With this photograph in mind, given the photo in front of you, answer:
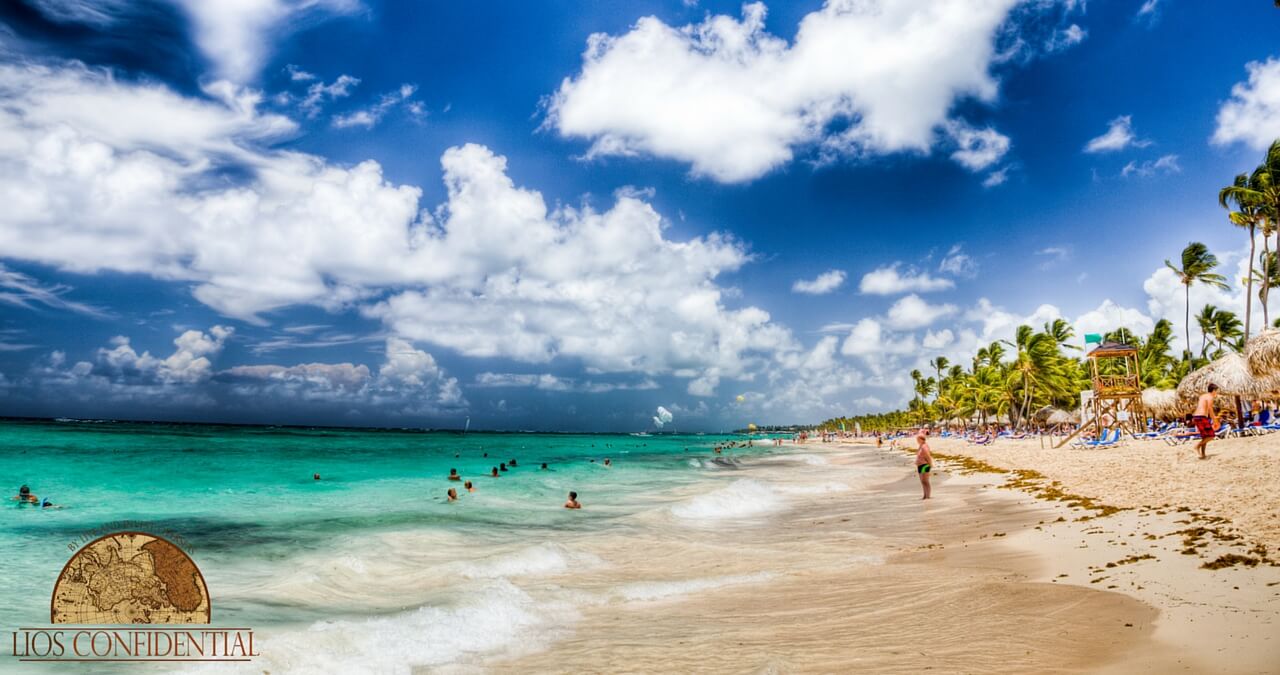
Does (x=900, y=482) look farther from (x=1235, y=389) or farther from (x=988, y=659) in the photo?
(x=988, y=659)

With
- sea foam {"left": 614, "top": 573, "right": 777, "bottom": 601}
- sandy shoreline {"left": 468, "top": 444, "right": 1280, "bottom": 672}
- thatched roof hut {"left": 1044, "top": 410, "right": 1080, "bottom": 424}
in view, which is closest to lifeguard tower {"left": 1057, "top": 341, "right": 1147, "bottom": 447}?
thatched roof hut {"left": 1044, "top": 410, "right": 1080, "bottom": 424}

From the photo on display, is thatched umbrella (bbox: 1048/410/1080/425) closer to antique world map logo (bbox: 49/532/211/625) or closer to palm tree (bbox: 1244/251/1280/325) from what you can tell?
palm tree (bbox: 1244/251/1280/325)

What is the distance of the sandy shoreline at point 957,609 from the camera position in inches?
229

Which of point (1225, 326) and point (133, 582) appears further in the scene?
point (1225, 326)

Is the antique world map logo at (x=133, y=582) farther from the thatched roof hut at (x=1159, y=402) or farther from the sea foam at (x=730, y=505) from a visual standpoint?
the thatched roof hut at (x=1159, y=402)

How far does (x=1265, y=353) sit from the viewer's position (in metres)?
22.8

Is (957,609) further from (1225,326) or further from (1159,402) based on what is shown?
(1225,326)

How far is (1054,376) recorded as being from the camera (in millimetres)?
62531

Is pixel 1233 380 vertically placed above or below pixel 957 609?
above

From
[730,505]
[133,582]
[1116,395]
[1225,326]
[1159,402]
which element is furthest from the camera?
[1225,326]

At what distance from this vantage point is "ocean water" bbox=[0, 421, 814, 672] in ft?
27.1

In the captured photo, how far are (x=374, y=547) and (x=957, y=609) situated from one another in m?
12.8

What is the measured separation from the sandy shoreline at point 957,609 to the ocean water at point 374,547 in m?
0.89

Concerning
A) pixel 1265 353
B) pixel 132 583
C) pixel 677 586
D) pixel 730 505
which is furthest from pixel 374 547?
pixel 1265 353
